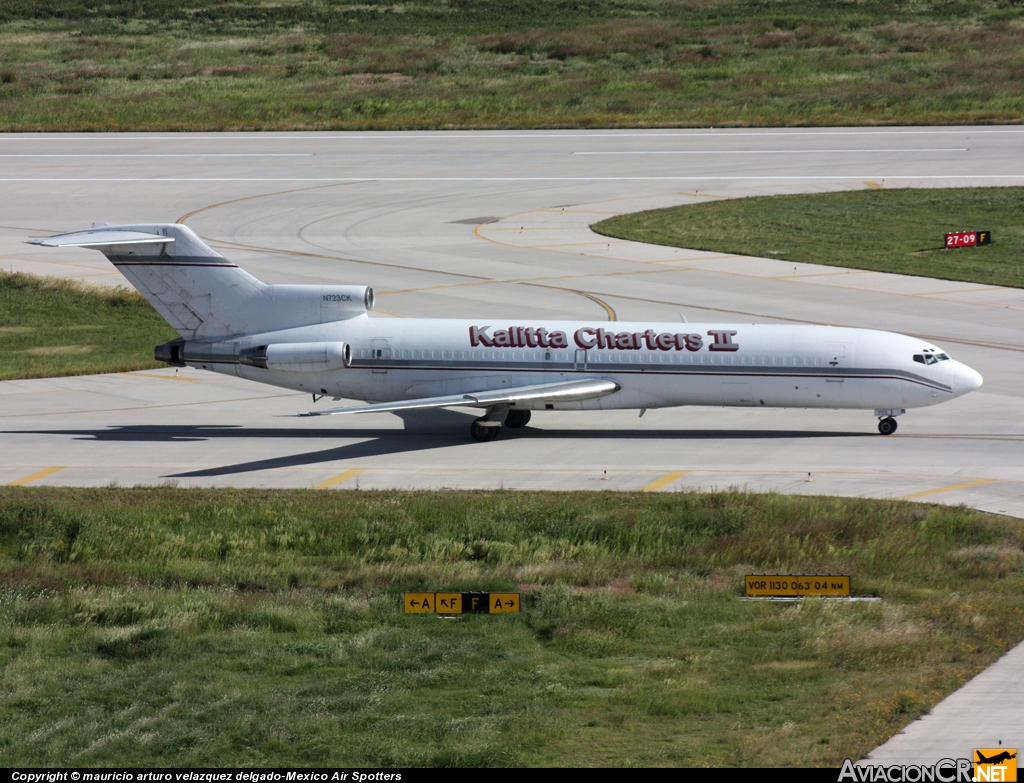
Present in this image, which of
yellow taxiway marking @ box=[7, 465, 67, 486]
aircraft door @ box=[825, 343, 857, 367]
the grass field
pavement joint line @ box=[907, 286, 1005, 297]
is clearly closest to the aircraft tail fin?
yellow taxiway marking @ box=[7, 465, 67, 486]

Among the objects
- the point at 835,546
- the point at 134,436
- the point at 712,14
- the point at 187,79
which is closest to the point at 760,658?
the point at 835,546

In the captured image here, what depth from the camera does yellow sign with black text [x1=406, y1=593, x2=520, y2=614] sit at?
894 inches

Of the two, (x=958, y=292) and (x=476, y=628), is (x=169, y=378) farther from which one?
(x=958, y=292)

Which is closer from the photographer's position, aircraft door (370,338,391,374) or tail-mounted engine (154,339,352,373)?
tail-mounted engine (154,339,352,373)

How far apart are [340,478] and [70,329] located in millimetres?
24412

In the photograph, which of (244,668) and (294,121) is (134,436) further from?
(294,121)

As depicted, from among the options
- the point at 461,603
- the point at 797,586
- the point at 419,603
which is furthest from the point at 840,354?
the point at 419,603

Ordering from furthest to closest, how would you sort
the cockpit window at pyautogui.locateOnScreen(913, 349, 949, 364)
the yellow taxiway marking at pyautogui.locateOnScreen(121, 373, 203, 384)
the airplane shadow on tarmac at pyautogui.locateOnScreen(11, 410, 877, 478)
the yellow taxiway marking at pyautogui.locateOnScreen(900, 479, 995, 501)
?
the yellow taxiway marking at pyautogui.locateOnScreen(121, 373, 203, 384)
the airplane shadow on tarmac at pyautogui.locateOnScreen(11, 410, 877, 478)
the cockpit window at pyautogui.locateOnScreen(913, 349, 949, 364)
the yellow taxiway marking at pyautogui.locateOnScreen(900, 479, 995, 501)

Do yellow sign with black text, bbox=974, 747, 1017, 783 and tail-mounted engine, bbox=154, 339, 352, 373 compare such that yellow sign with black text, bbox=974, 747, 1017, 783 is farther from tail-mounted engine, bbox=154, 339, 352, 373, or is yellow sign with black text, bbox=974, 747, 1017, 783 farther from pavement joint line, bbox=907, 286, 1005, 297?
pavement joint line, bbox=907, 286, 1005, 297

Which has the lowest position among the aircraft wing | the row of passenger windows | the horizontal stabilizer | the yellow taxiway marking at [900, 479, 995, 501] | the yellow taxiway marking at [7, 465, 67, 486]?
the yellow taxiway marking at [7, 465, 67, 486]

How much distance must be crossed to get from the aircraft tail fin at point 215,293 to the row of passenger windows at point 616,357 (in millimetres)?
1979

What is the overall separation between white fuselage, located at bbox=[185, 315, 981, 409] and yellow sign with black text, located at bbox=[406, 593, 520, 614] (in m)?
13.1

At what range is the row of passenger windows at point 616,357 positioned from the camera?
34.6m

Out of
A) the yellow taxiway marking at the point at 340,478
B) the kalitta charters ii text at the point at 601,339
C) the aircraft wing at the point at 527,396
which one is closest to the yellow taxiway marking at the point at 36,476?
the aircraft wing at the point at 527,396
